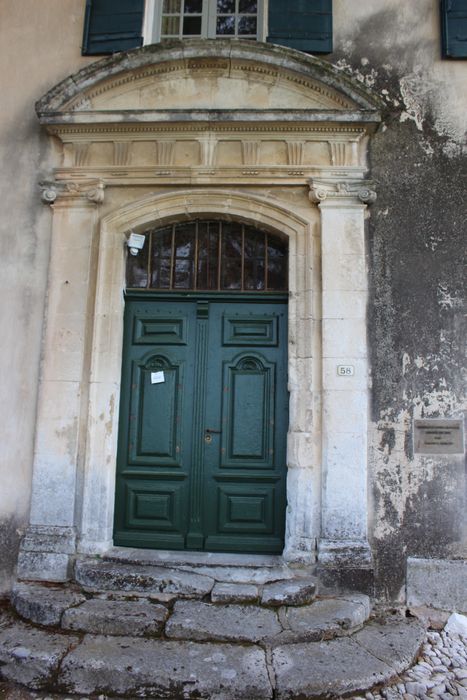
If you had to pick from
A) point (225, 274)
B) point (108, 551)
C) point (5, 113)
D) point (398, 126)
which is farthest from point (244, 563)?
point (5, 113)

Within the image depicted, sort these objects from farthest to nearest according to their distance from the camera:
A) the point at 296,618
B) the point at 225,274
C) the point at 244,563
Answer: the point at 225,274, the point at 244,563, the point at 296,618

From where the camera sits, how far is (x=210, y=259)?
4996mm

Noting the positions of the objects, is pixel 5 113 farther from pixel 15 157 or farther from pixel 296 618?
pixel 296 618

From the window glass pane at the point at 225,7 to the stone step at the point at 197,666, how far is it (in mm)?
5338

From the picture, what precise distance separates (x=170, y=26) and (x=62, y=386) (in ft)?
11.6

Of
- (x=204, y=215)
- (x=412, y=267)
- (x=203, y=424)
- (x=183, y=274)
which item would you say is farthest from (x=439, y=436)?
(x=204, y=215)

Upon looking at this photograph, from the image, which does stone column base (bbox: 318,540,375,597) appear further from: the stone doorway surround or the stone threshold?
the stone threshold

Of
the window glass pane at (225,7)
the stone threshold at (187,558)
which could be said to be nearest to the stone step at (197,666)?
the stone threshold at (187,558)

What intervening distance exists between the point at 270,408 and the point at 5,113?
354 cm

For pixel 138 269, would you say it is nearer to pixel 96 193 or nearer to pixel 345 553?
pixel 96 193

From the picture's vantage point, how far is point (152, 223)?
4.92 meters

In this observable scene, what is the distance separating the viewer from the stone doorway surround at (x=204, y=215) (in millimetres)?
4414

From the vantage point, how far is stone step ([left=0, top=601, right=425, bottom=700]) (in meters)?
3.20

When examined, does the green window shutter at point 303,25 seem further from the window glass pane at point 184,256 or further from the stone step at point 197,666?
the stone step at point 197,666
